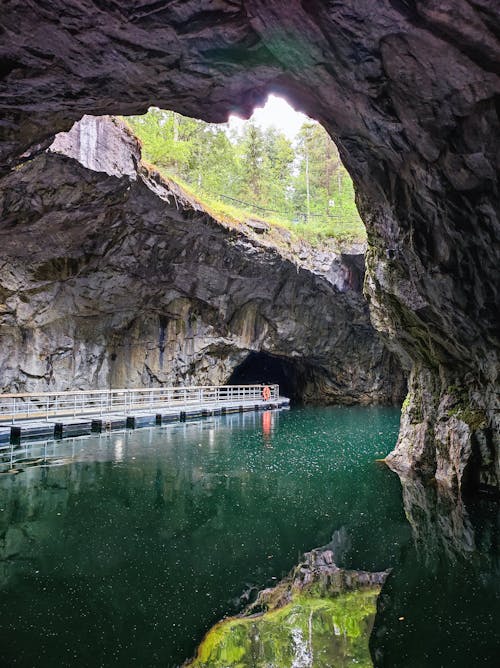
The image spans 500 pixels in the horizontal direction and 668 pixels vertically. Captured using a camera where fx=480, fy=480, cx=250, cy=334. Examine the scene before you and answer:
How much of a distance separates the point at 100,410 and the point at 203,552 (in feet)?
47.0

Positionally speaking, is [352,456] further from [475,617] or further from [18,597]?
[18,597]

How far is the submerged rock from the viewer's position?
150 inches

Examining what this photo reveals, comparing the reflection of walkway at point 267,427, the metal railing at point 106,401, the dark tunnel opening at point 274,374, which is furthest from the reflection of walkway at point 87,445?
the dark tunnel opening at point 274,374

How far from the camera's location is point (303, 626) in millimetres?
4352

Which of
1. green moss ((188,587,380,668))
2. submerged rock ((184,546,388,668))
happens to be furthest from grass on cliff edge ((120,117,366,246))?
green moss ((188,587,380,668))

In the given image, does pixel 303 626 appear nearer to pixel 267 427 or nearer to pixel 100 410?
pixel 267 427

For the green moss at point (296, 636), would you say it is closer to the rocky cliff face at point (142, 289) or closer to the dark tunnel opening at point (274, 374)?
the rocky cliff face at point (142, 289)

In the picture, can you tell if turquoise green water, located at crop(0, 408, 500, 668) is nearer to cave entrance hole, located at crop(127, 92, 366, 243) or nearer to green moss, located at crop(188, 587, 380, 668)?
green moss, located at crop(188, 587, 380, 668)

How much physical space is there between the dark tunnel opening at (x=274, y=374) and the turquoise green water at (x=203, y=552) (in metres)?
23.9

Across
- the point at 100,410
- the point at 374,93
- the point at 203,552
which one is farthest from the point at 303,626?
the point at 100,410

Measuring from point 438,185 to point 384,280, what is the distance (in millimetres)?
3719

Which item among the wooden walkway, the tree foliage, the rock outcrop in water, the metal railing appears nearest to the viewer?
the rock outcrop in water

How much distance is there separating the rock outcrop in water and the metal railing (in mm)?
10527

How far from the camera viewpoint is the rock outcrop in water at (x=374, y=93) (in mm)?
5168
